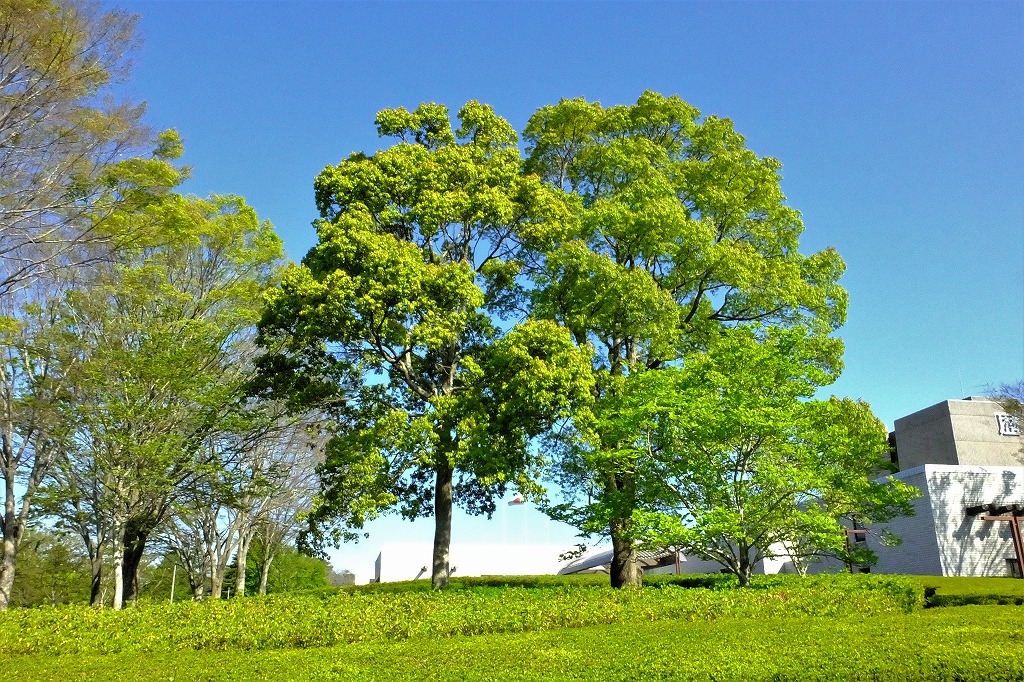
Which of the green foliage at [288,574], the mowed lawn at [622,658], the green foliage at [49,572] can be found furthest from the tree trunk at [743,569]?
the green foliage at [49,572]

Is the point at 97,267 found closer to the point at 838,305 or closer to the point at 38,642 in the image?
the point at 38,642

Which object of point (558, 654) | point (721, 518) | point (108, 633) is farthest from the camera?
point (721, 518)

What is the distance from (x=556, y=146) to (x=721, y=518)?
11.8 meters

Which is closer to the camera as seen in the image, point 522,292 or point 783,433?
point 783,433

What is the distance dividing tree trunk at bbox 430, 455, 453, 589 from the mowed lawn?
7.43 meters

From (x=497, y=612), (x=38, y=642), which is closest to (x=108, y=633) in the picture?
(x=38, y=642)

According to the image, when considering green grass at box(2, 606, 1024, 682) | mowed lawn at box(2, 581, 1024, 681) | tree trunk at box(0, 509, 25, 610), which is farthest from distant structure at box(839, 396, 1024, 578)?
tree trunk at box(0, 509, 25, 610)

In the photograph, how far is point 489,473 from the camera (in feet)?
46.9

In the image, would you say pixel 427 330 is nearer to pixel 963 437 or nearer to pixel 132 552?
pixel 132 552

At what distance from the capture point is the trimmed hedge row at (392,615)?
8.56 metres

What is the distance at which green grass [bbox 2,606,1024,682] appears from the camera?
21.6ft

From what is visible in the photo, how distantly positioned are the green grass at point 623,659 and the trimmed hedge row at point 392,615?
2.38 ft

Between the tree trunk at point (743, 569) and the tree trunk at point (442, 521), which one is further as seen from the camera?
the tree trunk at point (442, 521)

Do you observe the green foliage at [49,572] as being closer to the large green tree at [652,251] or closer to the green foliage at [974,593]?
the large green tree at [652,251]
